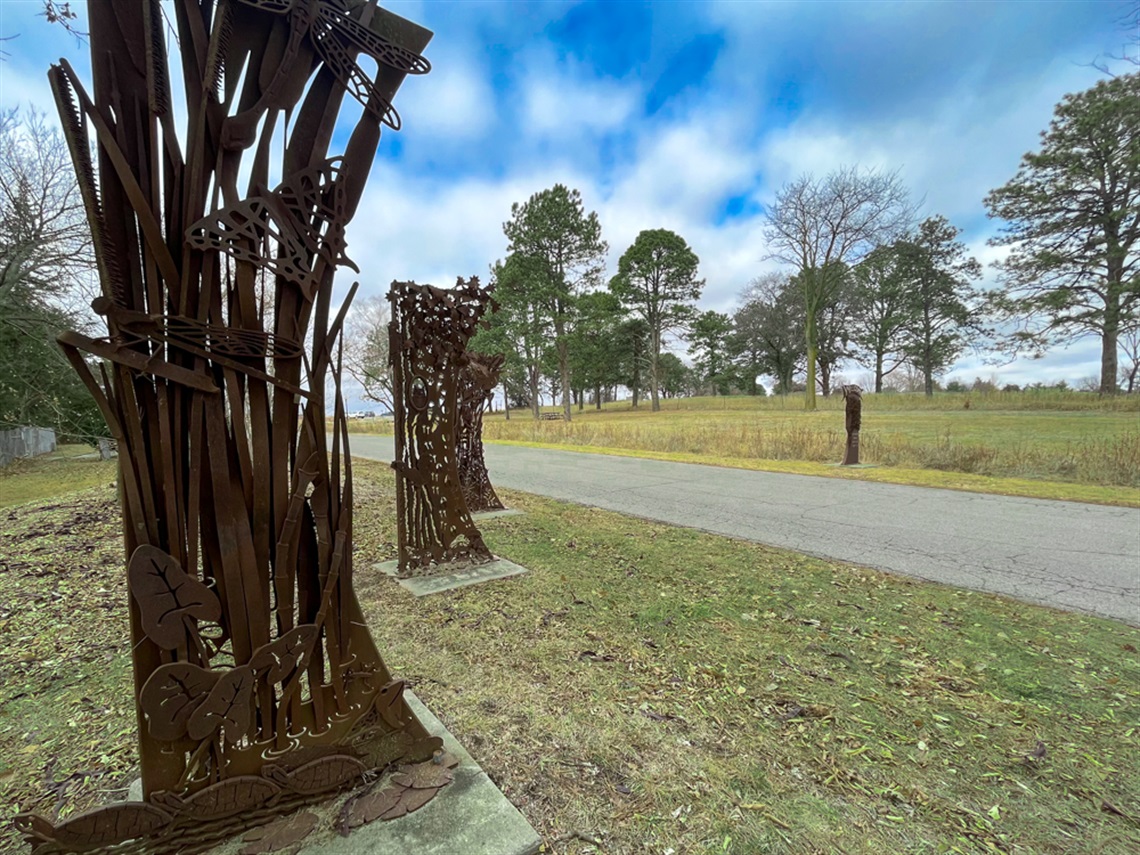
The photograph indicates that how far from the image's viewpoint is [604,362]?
39969 millimetres

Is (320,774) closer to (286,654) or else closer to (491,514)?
(286,654)

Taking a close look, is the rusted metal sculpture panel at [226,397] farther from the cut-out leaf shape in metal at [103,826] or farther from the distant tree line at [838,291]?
the distant tree line at [838,291]

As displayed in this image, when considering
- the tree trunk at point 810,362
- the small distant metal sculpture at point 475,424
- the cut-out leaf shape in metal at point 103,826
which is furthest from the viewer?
the tree trunk at point 810,362

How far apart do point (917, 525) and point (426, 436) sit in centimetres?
536

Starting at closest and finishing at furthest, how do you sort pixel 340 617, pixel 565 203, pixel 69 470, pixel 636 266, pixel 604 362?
1. pixel 340 617
2. pixel 69 470
3. pixel 565 203
4. pixel 636 266
5. pixel 604 362

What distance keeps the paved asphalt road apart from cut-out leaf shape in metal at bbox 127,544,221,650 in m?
4.68

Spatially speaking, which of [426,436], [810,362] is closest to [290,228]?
[426,436]

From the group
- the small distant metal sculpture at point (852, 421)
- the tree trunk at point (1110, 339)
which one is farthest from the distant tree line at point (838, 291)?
the small distant metal sculpture at point (852, 421)

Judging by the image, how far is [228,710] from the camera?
57.8 inches

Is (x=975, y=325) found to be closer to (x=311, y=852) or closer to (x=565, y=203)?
(x=565, y=203)

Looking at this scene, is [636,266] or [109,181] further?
[636,266]

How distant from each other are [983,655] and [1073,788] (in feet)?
3.42

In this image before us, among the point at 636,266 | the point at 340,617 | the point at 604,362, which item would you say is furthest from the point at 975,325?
the point at 340,617

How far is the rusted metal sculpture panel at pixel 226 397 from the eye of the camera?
136 centimetres
